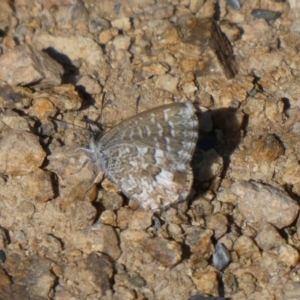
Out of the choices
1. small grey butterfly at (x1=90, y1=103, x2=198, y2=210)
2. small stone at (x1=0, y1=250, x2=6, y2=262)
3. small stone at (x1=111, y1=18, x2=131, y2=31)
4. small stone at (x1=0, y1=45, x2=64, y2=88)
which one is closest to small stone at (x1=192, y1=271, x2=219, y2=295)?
small grey butterfly at (x1=90, y1=103, x2=198, y2=210)

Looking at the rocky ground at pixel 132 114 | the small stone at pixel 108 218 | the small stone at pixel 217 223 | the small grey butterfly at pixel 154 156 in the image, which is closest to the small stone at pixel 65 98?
the rocky ground at pixel 132 114

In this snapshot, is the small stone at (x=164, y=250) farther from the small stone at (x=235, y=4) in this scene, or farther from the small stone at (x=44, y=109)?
the small stone at (x=235, y=4)

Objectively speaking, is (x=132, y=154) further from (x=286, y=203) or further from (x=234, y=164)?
(x=286, y=203)

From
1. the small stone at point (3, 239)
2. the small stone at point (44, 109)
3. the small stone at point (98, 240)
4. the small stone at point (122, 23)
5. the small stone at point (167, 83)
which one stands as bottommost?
the small stone at point (3, 239)

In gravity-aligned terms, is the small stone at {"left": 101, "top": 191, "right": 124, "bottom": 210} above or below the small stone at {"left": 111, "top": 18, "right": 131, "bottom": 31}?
below

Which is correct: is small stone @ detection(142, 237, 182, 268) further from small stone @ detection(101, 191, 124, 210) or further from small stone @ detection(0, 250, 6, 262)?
small stone @ detection(0, 250, 6, 262)

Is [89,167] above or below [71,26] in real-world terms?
below

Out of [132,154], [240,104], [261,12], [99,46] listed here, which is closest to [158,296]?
[132,154]
